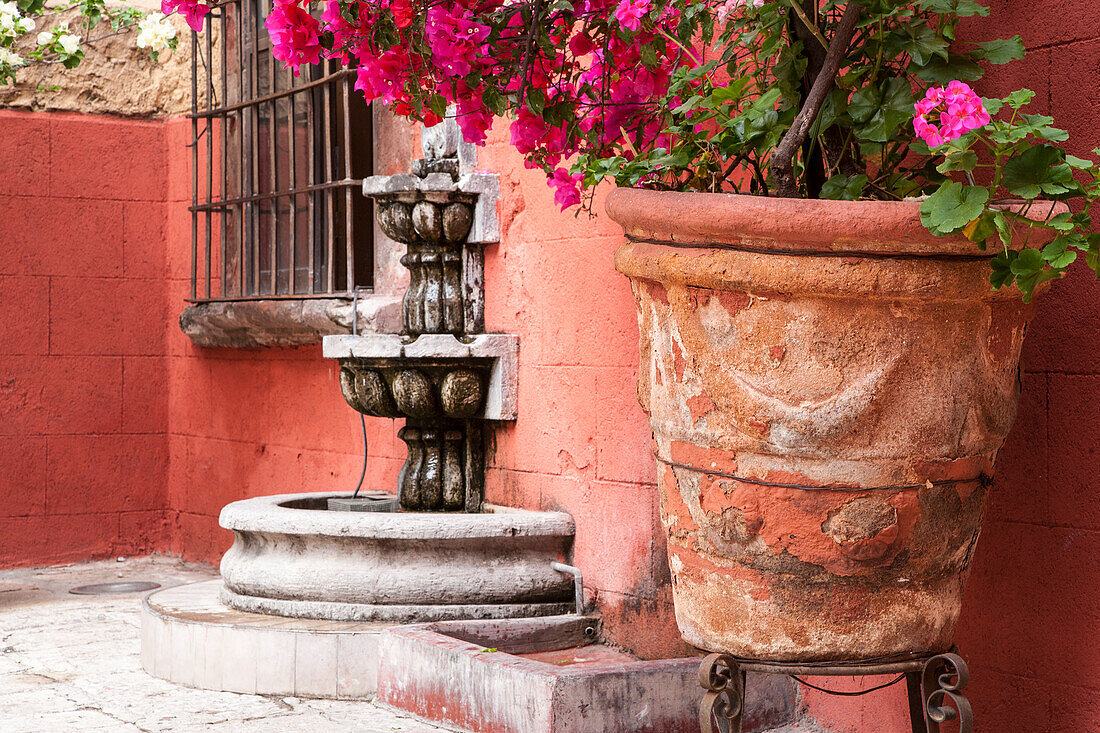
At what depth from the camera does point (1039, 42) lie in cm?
245

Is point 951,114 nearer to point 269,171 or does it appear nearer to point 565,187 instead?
point 565,187

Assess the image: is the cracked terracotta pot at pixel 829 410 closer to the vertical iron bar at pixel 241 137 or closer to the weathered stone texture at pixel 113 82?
the vertical iron bar at pixel 241 137

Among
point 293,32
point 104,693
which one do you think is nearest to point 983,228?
point 293,32

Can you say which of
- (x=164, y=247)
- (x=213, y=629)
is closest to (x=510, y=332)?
(x=213, y=629)

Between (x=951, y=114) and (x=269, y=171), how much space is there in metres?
4.51

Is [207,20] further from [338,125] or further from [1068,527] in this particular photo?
[1068,527]

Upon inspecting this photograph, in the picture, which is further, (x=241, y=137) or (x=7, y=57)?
(x=241, y=137)

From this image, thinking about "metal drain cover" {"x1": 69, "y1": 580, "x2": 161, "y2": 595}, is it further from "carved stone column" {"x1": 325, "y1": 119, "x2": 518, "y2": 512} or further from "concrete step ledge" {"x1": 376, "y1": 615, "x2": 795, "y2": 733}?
"concrete step ledge" {"x1": 376, "y1": 615, "x2": 795, "y2": 733}

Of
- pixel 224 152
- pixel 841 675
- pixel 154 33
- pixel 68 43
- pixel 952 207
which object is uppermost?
pixel 154 33

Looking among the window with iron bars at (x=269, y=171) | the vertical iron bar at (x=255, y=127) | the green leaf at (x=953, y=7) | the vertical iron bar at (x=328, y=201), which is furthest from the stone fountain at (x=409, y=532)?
the green leaf at (x=953, y=7)

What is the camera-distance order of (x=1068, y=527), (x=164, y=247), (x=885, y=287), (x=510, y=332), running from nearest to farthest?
(x=885, y=287) < (x=1068, y=527) < (x=510, y=332) < (x=164, y=247)

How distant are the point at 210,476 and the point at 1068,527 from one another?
185 inches

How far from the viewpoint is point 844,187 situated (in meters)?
2.11

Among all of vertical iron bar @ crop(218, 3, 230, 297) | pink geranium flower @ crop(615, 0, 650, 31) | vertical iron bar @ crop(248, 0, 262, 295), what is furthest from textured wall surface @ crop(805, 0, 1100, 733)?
vertical iron bar @ crop(218, 3, 230, 297)
